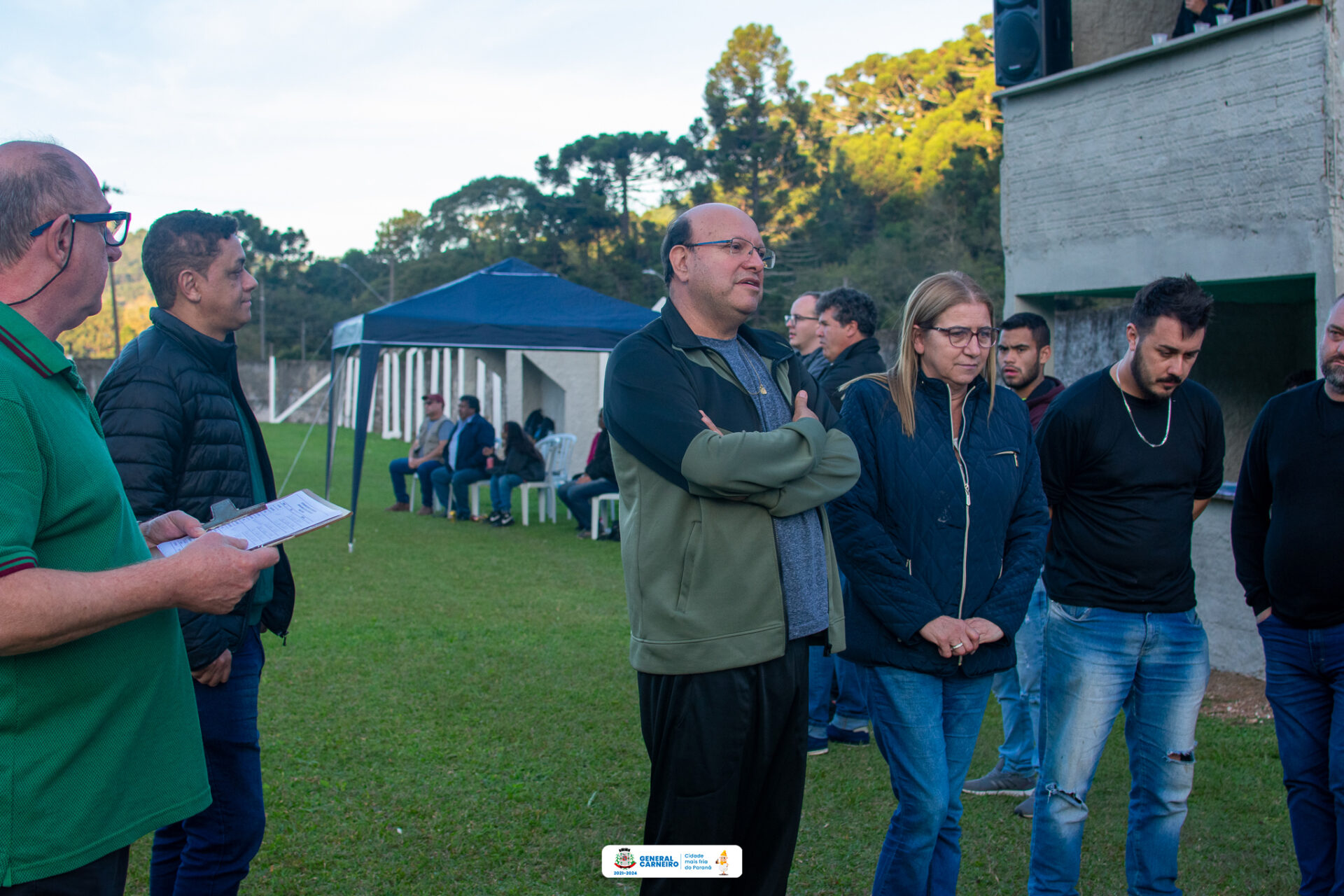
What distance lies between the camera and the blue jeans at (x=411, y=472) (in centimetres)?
1512

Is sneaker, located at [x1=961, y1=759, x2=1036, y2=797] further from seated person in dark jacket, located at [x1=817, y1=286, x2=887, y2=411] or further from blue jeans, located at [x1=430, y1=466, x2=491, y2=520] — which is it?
blue jeans, located at [x1=430, y1=466, x2=491, y2=520]

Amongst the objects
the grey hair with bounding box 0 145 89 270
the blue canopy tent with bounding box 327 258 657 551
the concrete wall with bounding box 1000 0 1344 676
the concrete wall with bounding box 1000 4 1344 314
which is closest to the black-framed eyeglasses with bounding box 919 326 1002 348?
the grey hair with bounding box 0 145 89 270

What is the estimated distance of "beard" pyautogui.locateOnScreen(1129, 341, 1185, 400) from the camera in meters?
3.19

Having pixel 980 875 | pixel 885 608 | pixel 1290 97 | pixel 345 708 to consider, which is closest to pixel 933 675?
pixel 885 608

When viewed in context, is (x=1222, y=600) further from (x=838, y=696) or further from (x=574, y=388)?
(x=574, y=388)

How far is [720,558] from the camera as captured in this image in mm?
2504

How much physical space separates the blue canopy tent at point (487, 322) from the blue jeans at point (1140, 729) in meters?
9.08

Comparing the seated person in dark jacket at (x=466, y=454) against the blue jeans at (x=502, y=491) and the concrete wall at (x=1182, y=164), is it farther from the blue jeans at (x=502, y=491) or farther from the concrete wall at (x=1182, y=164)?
the concrete wall at (x=1182, y=164)

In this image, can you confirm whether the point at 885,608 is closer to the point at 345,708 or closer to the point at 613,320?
the point at 345,708

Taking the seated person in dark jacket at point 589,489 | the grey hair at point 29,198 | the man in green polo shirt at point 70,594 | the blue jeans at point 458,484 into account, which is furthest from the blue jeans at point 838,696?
the blue jeans at point 458,484

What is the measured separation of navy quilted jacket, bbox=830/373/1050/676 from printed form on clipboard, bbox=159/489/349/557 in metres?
1.43

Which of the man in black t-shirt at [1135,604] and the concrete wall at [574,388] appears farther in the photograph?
the concrete wall at [574,388]

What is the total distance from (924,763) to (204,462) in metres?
2.09

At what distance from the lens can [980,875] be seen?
371 cm
